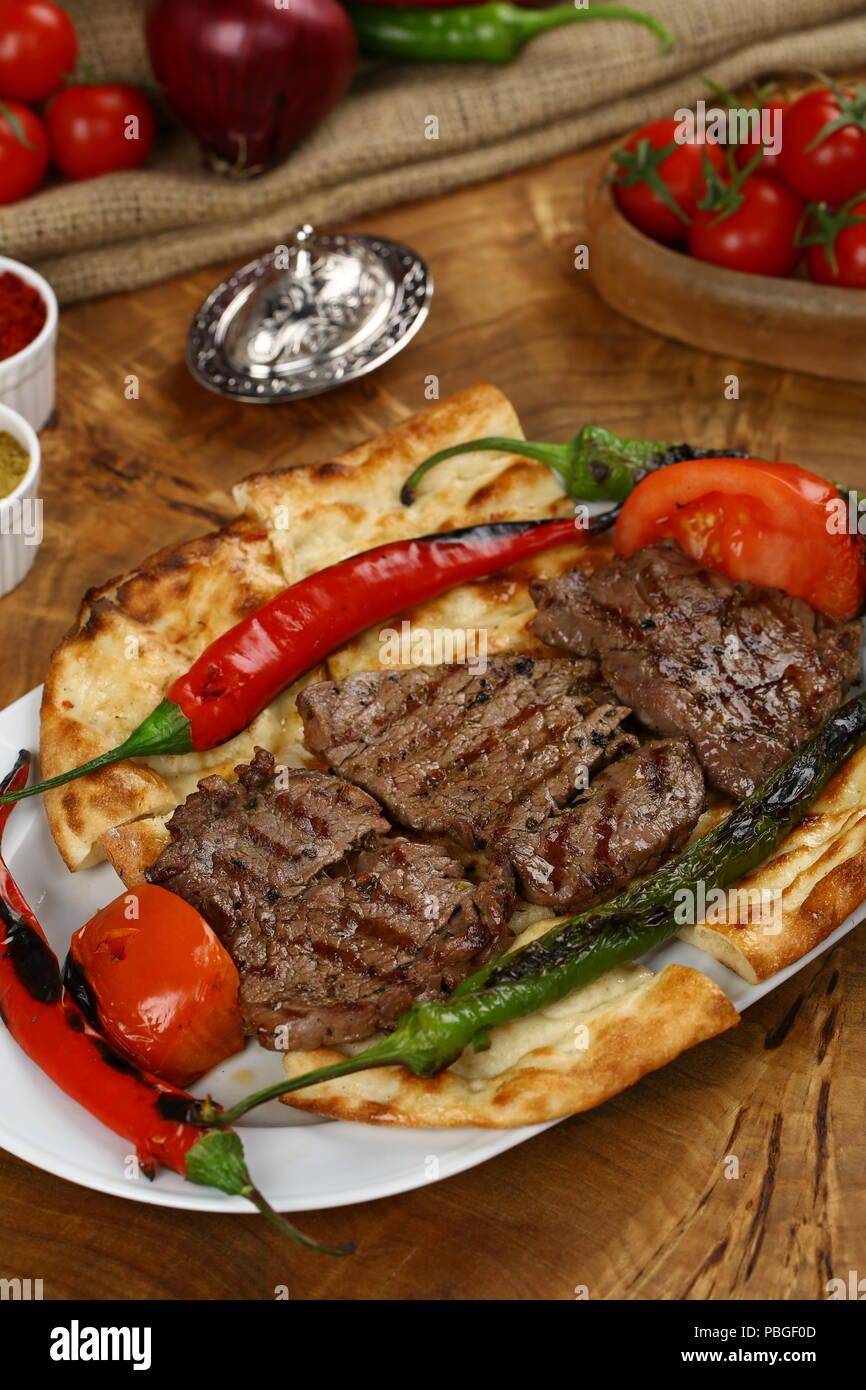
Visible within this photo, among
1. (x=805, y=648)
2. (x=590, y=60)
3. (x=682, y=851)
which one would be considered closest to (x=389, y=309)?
(x=590, y=60)

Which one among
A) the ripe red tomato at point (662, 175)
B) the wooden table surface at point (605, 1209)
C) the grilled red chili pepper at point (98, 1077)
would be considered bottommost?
the wooden table surface at point (605, 1209)

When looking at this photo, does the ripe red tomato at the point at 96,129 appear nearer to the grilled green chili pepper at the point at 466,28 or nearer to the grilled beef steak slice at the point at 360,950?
the grilled green chili pepper at the point at 466,28

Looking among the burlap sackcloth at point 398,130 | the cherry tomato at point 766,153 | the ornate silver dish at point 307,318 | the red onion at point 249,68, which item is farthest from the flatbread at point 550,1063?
the red onion at point 249,68

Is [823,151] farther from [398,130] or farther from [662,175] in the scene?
[398,130]

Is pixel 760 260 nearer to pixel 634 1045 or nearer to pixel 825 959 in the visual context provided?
pixel 825 959

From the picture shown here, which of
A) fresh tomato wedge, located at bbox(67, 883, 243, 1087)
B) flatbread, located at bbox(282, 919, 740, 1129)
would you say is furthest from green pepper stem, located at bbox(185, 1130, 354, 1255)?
fresh tomato wedge, located at bbox(67, 883, 243, 1087)
